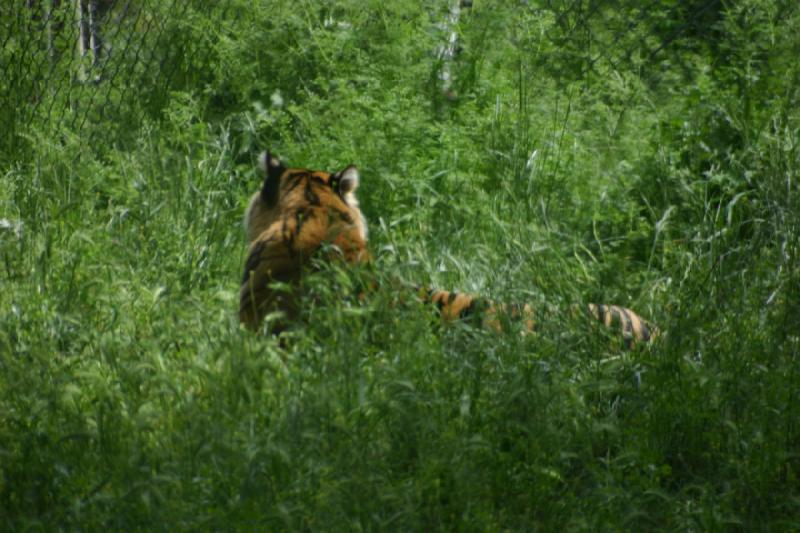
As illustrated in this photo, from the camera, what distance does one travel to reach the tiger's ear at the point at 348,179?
203 inches

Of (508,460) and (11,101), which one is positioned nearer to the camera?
(508,460)

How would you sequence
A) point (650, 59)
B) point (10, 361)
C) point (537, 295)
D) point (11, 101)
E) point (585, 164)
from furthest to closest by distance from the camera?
point (650, 59) → point (11, 101) → point (585, 164) → point (537, 295) → point (10, 361)

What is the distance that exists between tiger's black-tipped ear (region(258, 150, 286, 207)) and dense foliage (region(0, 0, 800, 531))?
0.38 m

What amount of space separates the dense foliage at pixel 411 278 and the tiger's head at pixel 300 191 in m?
0.32

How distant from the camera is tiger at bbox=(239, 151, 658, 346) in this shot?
4234 mm

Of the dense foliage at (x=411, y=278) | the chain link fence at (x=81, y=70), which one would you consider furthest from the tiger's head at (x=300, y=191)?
the chain link fence at (x=81, y=70)

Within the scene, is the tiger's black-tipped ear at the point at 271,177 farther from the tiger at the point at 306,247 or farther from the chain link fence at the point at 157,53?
the chain link fence at the point at 157,53

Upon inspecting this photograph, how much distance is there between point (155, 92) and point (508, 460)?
4.62 meters

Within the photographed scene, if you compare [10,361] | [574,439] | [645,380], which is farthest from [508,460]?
[10,361]

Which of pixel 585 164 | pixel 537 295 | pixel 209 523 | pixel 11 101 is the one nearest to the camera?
pixel 209 523

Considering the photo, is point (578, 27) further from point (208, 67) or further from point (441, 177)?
point (208, 67)

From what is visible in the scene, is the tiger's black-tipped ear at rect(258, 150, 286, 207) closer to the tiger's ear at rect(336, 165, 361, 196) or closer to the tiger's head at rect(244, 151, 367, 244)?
the tiger's head at rect(244, 151, 367, 244)

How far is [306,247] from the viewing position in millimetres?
4867

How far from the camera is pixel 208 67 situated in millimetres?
Answer: 7562
